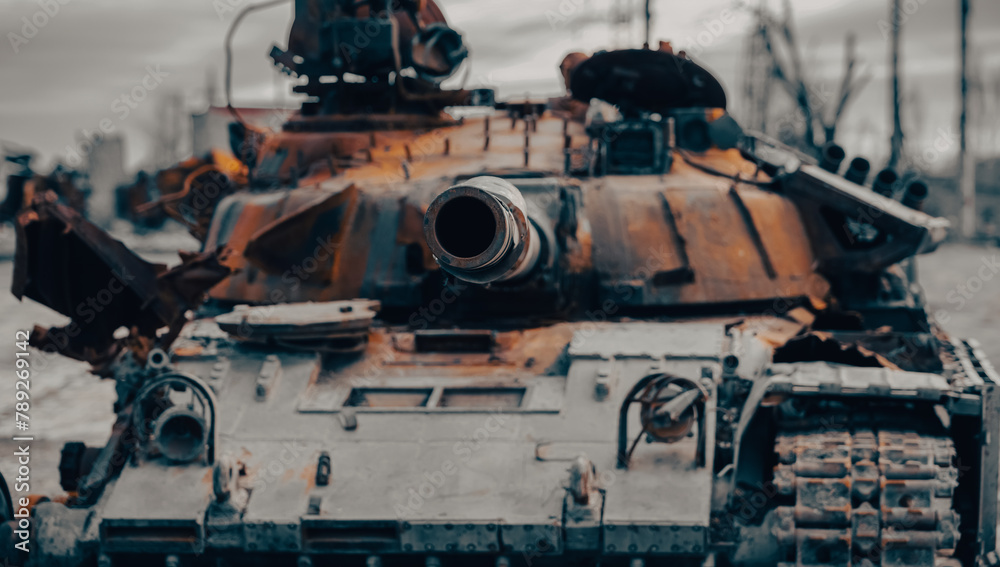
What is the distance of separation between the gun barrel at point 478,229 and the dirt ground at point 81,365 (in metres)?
4.28

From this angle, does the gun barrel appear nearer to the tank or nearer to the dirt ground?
the tank

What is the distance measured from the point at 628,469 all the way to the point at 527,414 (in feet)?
2.37

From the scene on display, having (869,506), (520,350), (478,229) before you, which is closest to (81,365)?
(520,350)

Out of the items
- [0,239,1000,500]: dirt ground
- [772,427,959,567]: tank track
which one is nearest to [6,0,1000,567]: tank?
[772,427,959,567]: tank track

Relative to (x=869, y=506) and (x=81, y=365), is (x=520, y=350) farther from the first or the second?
(x=81, y=365)

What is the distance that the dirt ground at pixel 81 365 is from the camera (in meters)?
14.5

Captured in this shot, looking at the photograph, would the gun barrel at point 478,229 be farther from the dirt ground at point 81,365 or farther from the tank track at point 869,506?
the dirt ground at point 81,365

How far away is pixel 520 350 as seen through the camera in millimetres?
7910

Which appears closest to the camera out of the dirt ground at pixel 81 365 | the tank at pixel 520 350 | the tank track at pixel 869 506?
the tank track at pixel 869 506

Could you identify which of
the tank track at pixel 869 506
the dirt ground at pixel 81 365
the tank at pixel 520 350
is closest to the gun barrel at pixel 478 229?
the tank at pixel 520 350

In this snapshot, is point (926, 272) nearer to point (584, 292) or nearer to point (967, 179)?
point (967, 179)

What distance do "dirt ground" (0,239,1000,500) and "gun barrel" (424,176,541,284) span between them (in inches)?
169

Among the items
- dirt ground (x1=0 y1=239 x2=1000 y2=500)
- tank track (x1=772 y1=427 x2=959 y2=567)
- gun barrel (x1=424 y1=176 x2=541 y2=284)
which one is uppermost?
dirt ground (x1=0 y1=239 x2=1000 y2=500)

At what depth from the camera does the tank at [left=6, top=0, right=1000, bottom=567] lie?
6.61 m
